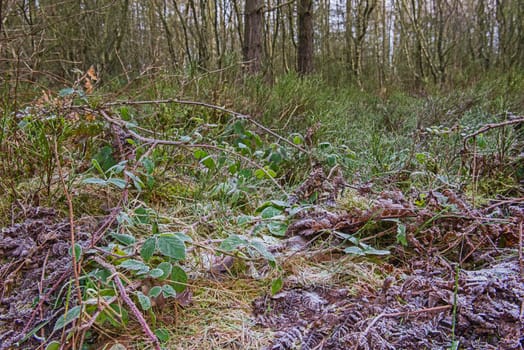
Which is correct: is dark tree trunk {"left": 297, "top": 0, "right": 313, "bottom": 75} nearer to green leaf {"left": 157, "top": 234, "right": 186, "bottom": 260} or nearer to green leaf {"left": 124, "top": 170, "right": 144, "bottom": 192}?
green leaf {"left": 124, "top": 170, "right": 144, "bottom": 192}

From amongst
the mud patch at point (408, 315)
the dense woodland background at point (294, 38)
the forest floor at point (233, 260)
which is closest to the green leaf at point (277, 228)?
the forest floor at point (233, 260)

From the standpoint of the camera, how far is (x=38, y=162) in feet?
5.39

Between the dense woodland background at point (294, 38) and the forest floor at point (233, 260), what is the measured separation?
209 centimetres

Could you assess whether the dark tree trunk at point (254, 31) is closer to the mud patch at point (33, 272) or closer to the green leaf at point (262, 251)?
the mud patch at point (33, 272)

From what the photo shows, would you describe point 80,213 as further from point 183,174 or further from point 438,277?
point 438,277

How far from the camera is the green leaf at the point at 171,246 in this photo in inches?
35.5

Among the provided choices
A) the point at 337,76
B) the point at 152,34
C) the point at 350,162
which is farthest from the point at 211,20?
the point at 350,162

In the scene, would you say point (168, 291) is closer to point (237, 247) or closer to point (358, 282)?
point (237, 247)

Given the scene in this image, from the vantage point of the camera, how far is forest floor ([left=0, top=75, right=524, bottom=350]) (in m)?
0.90

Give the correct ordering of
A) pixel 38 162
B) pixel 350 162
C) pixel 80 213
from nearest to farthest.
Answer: pixel 80 213
pixel 38 162
pixel 350 162

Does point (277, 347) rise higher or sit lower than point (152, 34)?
lower

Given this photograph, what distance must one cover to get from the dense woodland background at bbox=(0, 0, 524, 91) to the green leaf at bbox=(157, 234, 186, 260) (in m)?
2.78

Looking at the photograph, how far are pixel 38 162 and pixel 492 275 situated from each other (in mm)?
1749

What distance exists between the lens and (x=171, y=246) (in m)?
0.91
